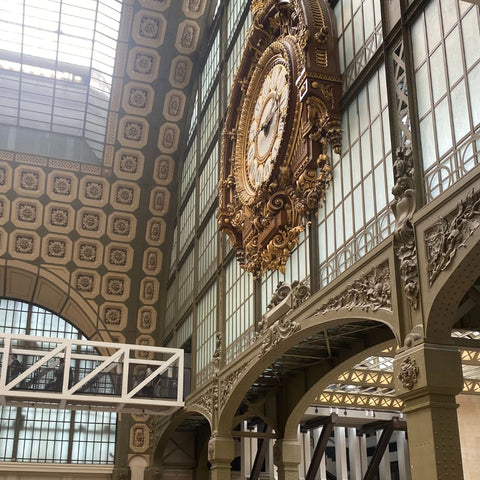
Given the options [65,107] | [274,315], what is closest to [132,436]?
[65,107]

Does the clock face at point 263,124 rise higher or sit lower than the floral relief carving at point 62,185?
lower

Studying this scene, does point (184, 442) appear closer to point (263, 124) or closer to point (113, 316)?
point (113, 316)

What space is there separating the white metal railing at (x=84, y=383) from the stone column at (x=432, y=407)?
45.2ft

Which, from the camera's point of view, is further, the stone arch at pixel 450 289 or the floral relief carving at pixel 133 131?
the floral relief carving at pixel 133 131

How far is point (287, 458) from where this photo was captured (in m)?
19.5

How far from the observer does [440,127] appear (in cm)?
1055

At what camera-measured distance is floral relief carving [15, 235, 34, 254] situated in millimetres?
33469

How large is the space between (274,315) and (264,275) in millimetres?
2605

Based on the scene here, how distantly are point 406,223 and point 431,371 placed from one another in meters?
2.19

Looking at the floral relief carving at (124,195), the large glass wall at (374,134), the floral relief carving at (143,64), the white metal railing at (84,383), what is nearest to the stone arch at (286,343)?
the large glass wall at (374,134)

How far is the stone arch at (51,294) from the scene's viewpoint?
33.4m

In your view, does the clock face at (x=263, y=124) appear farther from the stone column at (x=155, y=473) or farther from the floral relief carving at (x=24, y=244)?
the floral relief carving at (x=24, y=244)

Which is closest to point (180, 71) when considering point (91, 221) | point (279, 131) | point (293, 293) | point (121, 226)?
point (121, 226)

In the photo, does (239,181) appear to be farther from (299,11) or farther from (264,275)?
(299,11)
